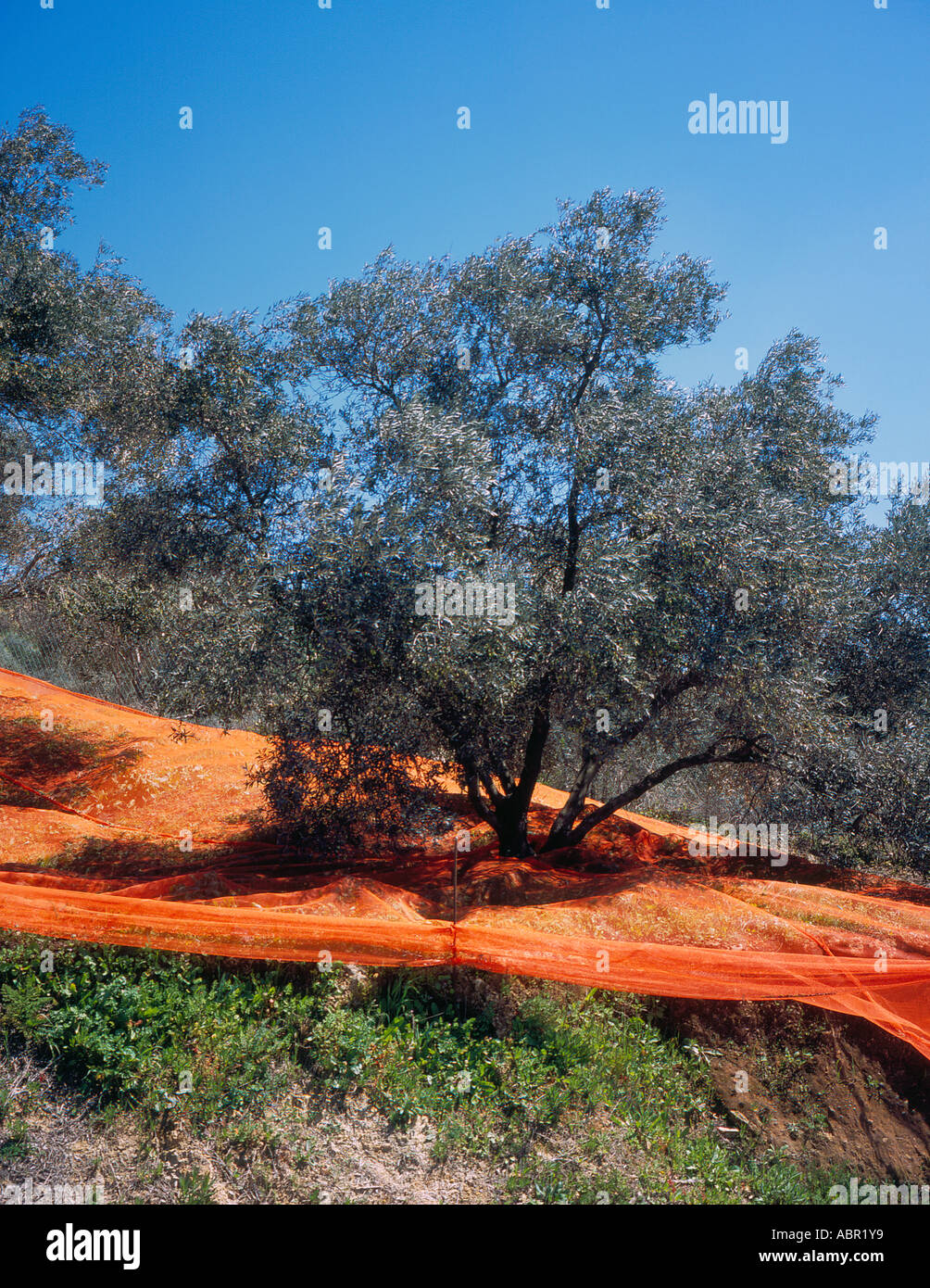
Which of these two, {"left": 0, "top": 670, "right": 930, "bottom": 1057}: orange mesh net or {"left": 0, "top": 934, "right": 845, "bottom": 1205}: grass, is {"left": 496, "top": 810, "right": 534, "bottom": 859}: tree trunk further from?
{"left": 0, "top": 934, "right": 845, "bottom": 1205}: grass

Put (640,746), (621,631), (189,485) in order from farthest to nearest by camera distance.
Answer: (640,746), (189,485), (621,631)

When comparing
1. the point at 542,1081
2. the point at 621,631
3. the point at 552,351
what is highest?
the point at 552,351

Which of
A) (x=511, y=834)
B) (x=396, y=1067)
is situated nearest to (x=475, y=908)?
(x=396, y=1067)

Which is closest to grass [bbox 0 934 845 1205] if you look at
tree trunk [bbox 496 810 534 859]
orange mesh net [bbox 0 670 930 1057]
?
orange mesh net [bbox 0 670 930 1057]

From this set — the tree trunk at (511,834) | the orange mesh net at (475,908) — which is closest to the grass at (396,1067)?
the orange mesh net at (475,908)

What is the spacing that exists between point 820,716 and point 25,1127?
695cm

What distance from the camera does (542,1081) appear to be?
5.30 metres

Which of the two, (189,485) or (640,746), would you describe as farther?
(640,746)

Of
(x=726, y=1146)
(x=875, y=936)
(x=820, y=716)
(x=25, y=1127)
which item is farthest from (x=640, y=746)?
(x=25, y=1127)

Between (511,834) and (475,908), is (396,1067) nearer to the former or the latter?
(475,908)

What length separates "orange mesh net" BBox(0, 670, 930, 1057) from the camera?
5250 millimetres

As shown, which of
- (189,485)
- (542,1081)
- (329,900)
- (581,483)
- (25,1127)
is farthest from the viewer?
(189,485)

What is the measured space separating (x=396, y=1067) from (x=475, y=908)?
1592 mm
